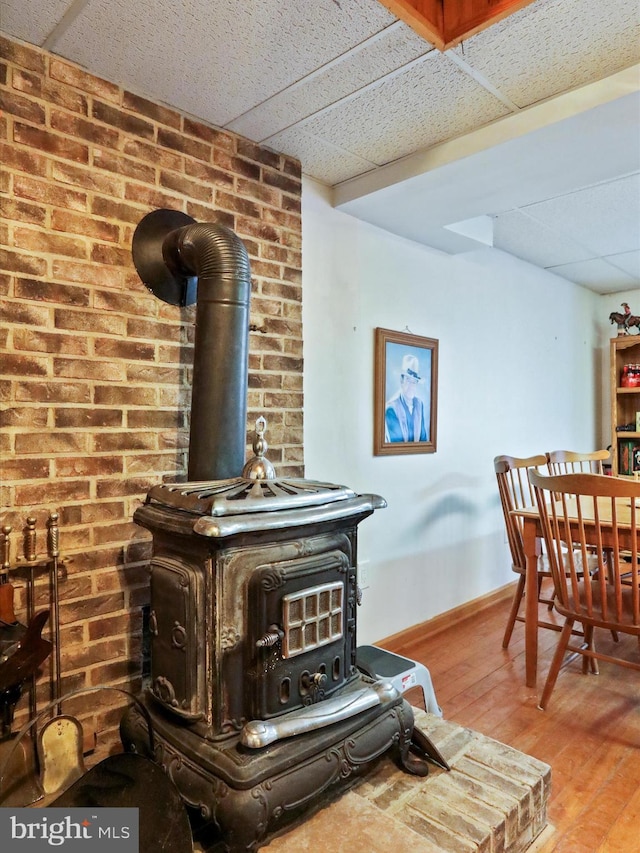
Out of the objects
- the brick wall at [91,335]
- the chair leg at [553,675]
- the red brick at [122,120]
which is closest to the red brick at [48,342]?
the brick wall at [91,335]

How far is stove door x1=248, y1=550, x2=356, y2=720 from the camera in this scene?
1404 mm

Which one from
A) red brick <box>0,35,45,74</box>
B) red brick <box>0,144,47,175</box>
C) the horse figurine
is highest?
red brick <box>0,35,45,74</box>

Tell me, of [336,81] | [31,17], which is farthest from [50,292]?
[336,81]

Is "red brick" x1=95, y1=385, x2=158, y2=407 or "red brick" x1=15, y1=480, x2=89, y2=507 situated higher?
"red brick" x1=95, y1=385, x2=158, y2=407

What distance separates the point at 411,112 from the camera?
1966mm

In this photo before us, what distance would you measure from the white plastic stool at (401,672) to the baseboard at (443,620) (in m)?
0.64

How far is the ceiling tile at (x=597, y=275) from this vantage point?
13.4 ft

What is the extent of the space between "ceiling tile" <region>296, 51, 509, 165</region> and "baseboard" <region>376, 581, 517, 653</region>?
2.32m

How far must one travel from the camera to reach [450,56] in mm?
1662

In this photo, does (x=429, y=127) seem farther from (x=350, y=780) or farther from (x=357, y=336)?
(x=350, y=780)

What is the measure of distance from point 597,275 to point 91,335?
4.02 meters

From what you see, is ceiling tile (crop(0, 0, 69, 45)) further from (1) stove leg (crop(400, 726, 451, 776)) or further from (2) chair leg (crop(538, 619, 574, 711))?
(2) chair leg (crop(538, 619, 574, 711))

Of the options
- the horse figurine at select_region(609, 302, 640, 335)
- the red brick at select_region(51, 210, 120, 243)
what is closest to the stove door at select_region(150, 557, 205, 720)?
the red brick at select_region(51, 210, 120, 243)
